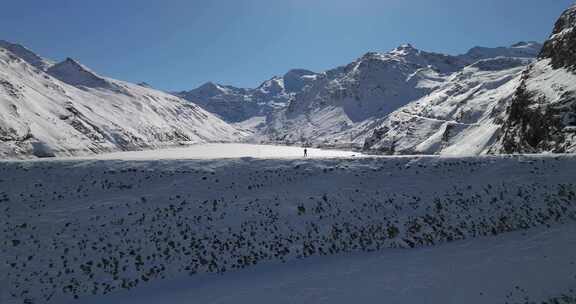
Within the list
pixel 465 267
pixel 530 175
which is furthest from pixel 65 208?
pixel 530 175

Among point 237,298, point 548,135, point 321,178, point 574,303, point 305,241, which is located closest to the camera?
point 574,303

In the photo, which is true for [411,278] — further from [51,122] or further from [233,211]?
[51,122]

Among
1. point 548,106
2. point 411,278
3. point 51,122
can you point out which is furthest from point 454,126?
point 51,122

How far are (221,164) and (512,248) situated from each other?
24.0 metres

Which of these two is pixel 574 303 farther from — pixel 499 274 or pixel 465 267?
pixel 465 267

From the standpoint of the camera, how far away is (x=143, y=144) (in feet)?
549

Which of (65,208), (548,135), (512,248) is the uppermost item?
(548,135)

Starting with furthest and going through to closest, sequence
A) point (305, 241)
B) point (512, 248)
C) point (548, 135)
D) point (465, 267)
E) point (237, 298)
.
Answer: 1. point (548, 135)
2. point (305, 241)
3. point (512, 248)
4. point (465, 267)
5. point (237, 298)

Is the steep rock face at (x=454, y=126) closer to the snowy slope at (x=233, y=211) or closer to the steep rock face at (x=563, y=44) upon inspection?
the steep rock face at (x=563, y=44)

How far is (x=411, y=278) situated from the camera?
20.7 metres

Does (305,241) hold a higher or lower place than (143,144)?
lower

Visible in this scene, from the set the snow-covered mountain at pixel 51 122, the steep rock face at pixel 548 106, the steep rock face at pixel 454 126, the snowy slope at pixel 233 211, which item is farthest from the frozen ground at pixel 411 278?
the snow-covered mountain at pixel 51 122

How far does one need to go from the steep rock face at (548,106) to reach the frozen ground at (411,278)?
22749mm

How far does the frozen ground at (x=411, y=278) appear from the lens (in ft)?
60.7
